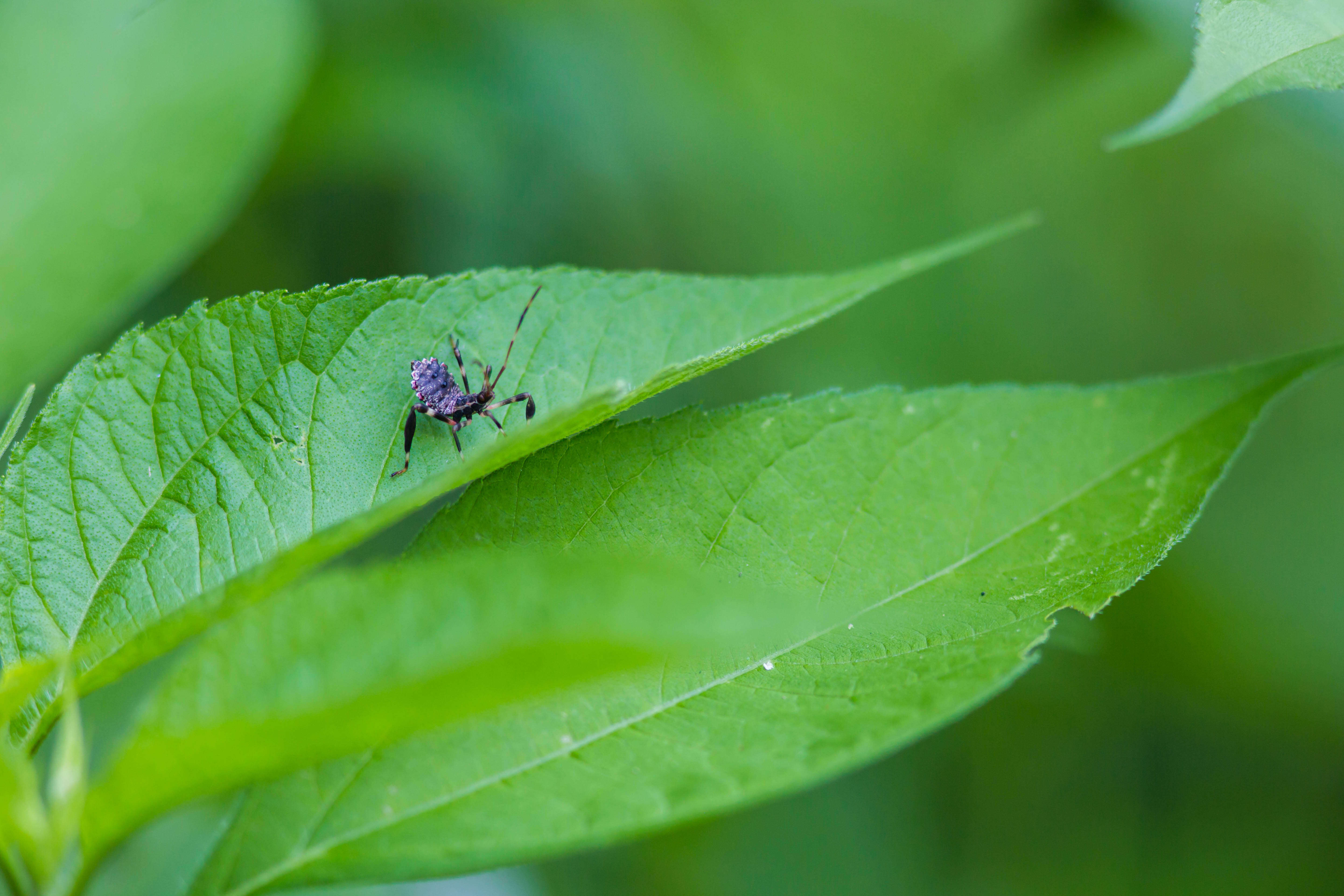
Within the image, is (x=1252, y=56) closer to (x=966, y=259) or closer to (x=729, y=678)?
(x=729, y=678)

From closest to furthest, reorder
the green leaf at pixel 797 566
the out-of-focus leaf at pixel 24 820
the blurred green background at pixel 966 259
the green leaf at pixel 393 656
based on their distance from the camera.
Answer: the green leaf at pixel 393 656 → the out-of-focus leaf at pixel 24 820 → the green leaf at pixel 797 566 → the blurred green background at pixel 966 259

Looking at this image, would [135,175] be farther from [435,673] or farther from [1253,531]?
[1253,531]

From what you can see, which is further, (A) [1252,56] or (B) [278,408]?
(B) [278,408]

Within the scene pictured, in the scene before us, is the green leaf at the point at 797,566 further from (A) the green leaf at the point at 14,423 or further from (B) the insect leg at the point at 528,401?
(A) the green leaf at the point at 14,423

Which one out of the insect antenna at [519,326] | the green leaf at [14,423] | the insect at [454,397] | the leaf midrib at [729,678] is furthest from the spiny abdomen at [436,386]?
the leaf midrib at [729,678]

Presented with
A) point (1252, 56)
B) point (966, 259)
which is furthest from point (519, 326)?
point (966, 259)

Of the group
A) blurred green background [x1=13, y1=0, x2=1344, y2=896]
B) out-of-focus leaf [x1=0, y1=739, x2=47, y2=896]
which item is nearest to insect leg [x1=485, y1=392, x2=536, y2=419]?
out-of-focus leaf [x1=0, y1=739, x2=47, y2=896]

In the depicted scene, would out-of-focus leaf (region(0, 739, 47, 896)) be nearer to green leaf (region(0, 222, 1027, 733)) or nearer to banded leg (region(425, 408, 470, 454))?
green leaf (region(0, 222, 1027, 733))
